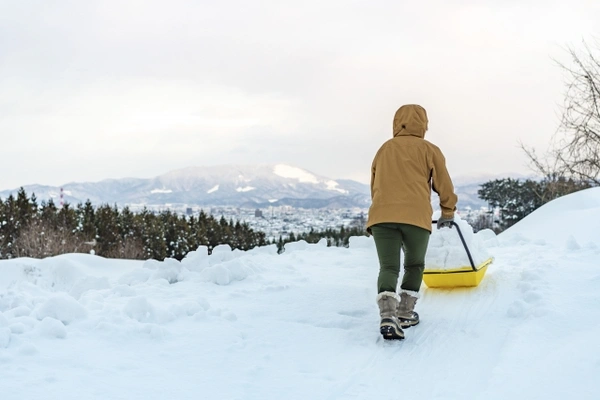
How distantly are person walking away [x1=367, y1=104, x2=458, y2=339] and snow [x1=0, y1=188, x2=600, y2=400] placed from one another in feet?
1.10

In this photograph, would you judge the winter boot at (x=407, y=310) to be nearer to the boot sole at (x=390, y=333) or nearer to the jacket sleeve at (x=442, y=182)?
the boot sole at (x=390, y=333)

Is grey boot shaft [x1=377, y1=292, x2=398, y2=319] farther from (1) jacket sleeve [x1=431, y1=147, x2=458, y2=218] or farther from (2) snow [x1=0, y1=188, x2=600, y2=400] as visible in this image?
(1) jacket sleeve [x1=431, y1=147, x2=458, y2=218]

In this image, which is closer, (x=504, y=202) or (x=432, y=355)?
(x=432, y=355)

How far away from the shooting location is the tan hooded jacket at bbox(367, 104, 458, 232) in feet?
14.8

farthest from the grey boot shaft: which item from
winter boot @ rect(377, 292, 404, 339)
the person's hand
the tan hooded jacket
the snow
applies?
the person's hand

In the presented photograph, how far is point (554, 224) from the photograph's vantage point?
936 cm

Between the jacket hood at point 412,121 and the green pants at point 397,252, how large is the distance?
848 mm

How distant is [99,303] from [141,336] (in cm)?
90

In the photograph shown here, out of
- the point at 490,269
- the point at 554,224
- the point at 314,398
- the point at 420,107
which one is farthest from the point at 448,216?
the point at 554,224

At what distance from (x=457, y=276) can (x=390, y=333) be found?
4.93 ft

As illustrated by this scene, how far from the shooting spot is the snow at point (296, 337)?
3303 millimetres

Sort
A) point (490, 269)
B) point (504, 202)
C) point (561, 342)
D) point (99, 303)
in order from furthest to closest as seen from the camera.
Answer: point (504, 202), point (490, 269), point (99, 303), point (561, 342)

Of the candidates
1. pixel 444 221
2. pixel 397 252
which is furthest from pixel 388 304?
pixel 444 221

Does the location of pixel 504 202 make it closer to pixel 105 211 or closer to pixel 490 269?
pixel 105 211
